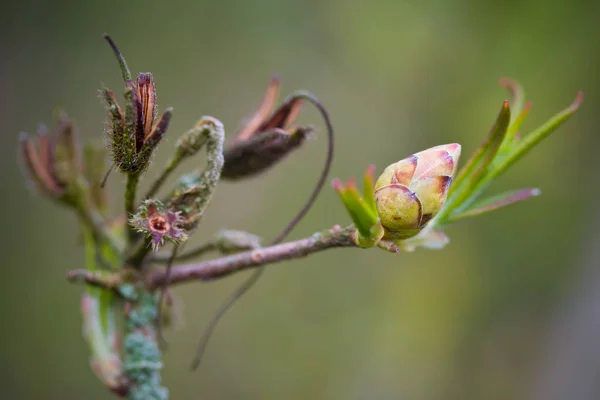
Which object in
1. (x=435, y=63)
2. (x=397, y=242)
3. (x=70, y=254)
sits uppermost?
(x=435, y=63)

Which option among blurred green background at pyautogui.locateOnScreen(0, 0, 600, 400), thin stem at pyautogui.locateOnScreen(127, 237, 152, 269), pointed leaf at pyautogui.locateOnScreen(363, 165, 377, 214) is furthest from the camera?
blurred green background at pyautogui.locateOnScreen(0, 0, 600, 400)

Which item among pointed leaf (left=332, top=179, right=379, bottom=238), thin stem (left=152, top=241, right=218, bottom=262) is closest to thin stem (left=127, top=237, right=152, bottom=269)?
thin stem (left=152, top=241, right=218, bottom=262)

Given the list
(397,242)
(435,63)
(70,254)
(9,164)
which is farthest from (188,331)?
(435,63)

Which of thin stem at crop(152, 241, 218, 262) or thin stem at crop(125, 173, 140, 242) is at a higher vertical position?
thin stem at crop(125, 173, 140, 242)

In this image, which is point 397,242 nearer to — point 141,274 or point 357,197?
point 357,197

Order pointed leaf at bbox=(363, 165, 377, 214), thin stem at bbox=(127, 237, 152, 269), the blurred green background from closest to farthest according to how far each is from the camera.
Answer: pointed leaf at bbox=(363, 165, 377, 214)
thin stem at bbox=(127, 237, 152, 269)
the blurred green background

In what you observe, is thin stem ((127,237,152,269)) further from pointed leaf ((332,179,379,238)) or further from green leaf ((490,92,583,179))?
green leaf ((490,92,583,179))
